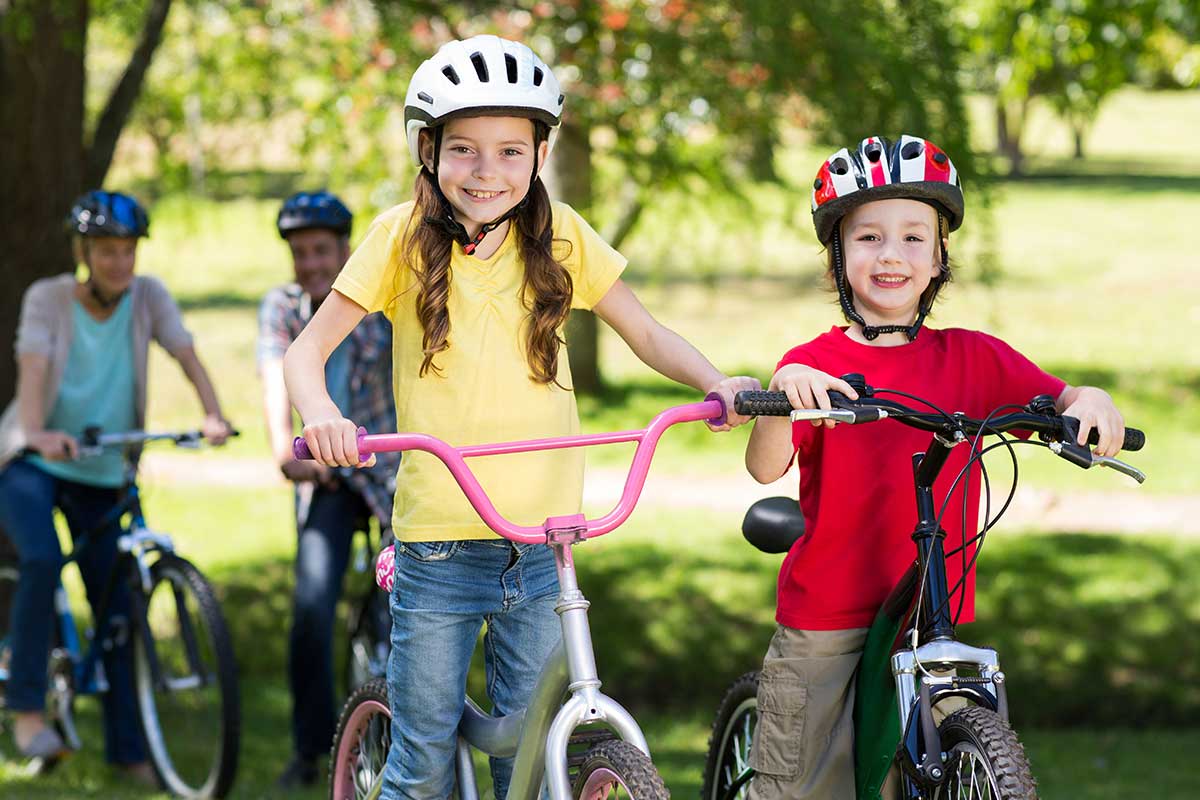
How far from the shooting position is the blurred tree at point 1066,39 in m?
9.36

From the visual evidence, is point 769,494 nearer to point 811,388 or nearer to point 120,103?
point 120,103

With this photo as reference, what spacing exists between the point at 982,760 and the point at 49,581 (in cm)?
401

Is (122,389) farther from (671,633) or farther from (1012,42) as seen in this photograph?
(1012,42)

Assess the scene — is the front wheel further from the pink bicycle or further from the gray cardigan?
the gray cardigan

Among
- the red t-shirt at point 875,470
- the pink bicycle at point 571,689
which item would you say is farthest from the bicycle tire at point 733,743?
the pink bicycle at point 571,689

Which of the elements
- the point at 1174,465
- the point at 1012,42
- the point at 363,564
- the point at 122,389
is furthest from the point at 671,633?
the point at 1174,465

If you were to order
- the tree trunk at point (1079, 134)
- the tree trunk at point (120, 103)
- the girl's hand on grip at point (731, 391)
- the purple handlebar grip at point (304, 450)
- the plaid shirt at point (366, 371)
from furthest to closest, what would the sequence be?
the tree trunk at point (1079, 134) < the tree trunk at point (120, 103) < the plaid shirt at point (366, 371) < the girl's hand on grip at point (731, 391) < the purple handlebar grip at point (304, 450)

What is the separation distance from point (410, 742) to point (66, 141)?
507 cm

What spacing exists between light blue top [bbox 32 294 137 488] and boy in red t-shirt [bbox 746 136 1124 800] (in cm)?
322

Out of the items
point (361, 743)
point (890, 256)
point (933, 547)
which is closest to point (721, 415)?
point (933, 547)

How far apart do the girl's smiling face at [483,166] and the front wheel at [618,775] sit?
108 cm

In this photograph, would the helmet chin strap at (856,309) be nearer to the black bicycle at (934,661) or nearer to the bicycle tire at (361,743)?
the black bicycle at (934,661)

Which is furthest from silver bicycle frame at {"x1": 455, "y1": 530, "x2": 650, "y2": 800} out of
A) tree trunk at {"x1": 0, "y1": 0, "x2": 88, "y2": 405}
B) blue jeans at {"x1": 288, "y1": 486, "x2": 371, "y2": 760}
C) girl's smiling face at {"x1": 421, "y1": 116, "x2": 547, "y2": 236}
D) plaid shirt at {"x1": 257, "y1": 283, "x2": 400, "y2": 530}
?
tree trunk at {"x1": 0, "y1": 0, "x2": 88, "y2": 405}

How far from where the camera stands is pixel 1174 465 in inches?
542
